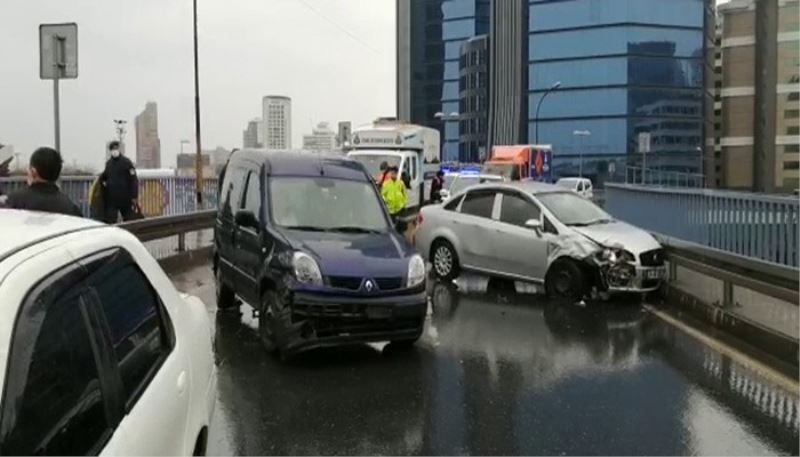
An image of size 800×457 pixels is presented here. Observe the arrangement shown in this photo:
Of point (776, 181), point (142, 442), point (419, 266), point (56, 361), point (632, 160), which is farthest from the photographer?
point (632, 160)

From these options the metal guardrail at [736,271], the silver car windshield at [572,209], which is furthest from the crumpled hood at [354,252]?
the silver car windshield at [572,209]

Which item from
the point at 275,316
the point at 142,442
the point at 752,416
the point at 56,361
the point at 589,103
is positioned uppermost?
the point at 589,103

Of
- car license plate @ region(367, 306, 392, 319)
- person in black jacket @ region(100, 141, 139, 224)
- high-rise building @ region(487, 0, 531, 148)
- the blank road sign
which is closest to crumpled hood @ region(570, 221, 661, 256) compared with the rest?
car license plate @ region(367, 306, 392, 319)

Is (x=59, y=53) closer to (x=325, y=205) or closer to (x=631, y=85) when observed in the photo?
(x=325, y=205)

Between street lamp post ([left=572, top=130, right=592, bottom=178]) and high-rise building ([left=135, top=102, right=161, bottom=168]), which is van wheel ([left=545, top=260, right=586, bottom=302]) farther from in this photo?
street lamp post ([left=572, top=130, right=592, bottom=178])

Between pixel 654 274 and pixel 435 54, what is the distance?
10779 cm

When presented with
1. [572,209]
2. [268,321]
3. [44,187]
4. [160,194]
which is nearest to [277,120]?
[160,194]

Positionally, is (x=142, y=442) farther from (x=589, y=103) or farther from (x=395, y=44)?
(x=395, y=44)

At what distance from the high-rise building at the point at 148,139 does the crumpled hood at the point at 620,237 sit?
31.7m

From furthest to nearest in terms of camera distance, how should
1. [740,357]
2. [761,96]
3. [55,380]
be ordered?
[761,96] → [740,357] → [55,380]

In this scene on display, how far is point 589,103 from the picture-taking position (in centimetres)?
8806

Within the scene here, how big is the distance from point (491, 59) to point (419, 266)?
9909 cm

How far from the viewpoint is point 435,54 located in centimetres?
11612

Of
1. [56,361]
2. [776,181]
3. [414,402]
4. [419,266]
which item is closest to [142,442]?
[56,361]
